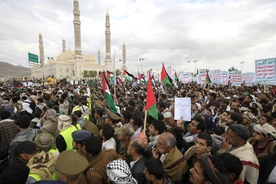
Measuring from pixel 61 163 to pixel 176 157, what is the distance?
4.28 ft

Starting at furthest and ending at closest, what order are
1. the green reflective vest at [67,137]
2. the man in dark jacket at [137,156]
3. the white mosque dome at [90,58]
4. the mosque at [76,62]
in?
the white mosque dome at [90,58]
the mosque at [76,62]
the green reflective vest at [67,137]
the man in dark jacket at [137,156]

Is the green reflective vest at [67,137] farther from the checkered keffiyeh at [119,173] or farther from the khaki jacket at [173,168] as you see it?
the khaki jacket at [173,168]

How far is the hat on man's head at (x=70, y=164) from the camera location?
1.76 meters

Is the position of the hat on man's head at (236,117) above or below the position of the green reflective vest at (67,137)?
above

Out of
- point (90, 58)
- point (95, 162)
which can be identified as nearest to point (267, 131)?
point (95, 162)

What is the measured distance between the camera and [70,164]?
5.96 feet

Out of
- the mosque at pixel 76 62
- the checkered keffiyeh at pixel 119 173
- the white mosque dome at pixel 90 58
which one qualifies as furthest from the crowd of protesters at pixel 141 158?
the white mosque dome at pixel 90 58

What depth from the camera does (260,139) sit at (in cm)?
267

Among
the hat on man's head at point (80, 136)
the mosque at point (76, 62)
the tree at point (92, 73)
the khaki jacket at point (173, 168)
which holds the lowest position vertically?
the khaki jacket at point (173, 168)

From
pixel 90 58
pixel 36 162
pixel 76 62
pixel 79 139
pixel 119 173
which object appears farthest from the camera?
pixel 90 58

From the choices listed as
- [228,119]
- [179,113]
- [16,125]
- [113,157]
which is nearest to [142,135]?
[113,157]

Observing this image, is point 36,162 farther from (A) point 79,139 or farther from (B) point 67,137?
(B) point 67,137

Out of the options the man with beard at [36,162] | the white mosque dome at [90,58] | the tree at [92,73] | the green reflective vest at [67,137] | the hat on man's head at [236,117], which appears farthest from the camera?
the white mosque dome at [90,58]

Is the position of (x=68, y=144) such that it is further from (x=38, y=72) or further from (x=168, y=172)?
(x=38, y=72)
